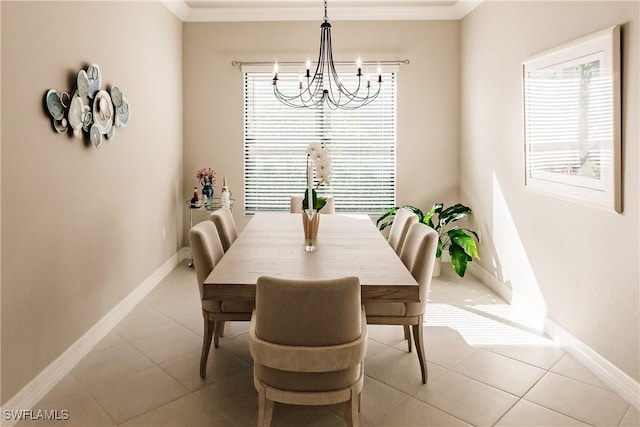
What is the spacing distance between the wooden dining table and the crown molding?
260 centimetres

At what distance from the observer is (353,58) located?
511cm

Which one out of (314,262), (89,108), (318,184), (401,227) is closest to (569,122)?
(401,227)

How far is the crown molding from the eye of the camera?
4.83 m

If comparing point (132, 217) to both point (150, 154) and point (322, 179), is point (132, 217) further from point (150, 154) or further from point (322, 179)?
point (322, 179)

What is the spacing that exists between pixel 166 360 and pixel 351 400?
1413 mm

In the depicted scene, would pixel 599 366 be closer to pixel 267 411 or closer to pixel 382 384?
pixel 382 384

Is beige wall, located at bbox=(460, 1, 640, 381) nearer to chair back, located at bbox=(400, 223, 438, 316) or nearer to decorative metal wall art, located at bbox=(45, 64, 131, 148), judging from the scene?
chair back, located at bbox=(400, 223, 438, 316)

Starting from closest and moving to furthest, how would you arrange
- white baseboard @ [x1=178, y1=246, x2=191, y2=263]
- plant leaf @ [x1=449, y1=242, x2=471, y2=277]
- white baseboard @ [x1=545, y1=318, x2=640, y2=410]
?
white baseboard @ [x1=545, y1=318, x2=640, y2=410]
plant leaf @ [x1=449, y1=242, x2=471, y2=277]
white baseboard @ [x1=178, y1=246, x2=191, y2=263]

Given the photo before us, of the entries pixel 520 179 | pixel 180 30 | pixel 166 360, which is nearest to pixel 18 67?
pixel 166 360

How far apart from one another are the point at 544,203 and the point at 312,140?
2.68 meters

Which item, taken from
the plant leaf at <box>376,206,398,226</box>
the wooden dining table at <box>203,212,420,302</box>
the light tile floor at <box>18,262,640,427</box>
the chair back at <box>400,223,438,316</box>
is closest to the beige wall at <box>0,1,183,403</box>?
the light tile floor at <box>18,262,640,427</box>

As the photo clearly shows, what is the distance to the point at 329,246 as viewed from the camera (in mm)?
2857

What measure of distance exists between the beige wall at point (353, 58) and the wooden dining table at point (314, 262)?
194cm

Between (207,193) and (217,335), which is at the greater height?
(207,193)
